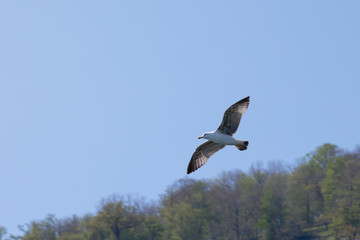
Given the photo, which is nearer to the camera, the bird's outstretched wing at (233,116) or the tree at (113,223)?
the bird's outstretched wing at (233,116)

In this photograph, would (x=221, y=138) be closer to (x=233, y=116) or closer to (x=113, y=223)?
(x=233, y=116)

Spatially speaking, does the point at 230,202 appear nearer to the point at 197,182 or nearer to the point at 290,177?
the point at 197,182

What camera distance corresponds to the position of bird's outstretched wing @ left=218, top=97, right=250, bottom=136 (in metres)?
22.5

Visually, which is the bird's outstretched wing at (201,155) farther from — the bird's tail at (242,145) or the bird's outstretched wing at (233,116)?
the bird's outstretched wing at (233,116)

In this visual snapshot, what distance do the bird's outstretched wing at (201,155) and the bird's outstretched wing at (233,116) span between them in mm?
2491

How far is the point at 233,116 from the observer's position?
22828 millimetres

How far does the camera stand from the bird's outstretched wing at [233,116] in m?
22.5

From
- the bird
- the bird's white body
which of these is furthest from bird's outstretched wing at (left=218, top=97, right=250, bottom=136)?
the bird's white body

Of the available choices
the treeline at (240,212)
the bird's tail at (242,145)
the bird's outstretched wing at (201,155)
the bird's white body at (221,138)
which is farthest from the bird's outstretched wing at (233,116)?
the treeline at (240,212)

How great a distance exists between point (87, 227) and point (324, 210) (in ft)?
107

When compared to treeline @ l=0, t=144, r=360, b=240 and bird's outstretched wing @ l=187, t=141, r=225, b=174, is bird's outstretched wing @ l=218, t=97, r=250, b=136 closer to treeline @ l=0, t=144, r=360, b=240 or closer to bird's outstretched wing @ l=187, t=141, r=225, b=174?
bird's outstretched wing @ l=187, t=141, r=225, b=174

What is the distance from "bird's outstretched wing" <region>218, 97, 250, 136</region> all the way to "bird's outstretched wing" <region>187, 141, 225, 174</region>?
2491 mm

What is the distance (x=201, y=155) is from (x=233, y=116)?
3.73m

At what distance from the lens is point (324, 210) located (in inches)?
3226
